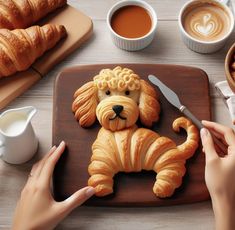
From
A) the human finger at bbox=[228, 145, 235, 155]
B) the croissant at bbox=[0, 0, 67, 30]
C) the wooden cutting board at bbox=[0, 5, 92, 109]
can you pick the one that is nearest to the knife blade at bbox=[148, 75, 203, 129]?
the human finger at bbox=[228, 145, 235, 155]

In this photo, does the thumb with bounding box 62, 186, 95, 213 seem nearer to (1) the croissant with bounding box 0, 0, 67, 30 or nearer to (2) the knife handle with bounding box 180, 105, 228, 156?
(2) the knife handle with bounding box 180, 105, 228, 156

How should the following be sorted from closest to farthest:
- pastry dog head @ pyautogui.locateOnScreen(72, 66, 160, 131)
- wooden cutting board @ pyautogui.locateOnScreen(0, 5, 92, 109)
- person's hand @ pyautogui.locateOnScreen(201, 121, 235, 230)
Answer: person's hand @ pyautogui.locateOnScreen(201, 121, 235, 230) < pastry dog head @ pyautogui.locateOnScreen(72, 66, 160, 131) < wooden cutting board @ pyautogui.locateOnScreen(0, 5, 92, 109)

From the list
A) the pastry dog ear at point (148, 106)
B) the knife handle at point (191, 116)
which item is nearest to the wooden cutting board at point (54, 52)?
the pastry dog ear at point (148, 106)

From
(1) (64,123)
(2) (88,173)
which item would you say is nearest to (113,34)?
(1) (64,123)

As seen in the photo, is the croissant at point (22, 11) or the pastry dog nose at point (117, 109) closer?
the pastry dog nose at point (117, 109)

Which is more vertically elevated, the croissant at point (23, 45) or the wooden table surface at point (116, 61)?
the croissant at point (23, 45)

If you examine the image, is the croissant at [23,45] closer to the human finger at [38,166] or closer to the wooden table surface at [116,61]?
the wooden table surface at [116,61]

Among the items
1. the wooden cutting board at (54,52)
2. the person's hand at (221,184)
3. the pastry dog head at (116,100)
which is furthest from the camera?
the wooden cutting board at (54,52)
